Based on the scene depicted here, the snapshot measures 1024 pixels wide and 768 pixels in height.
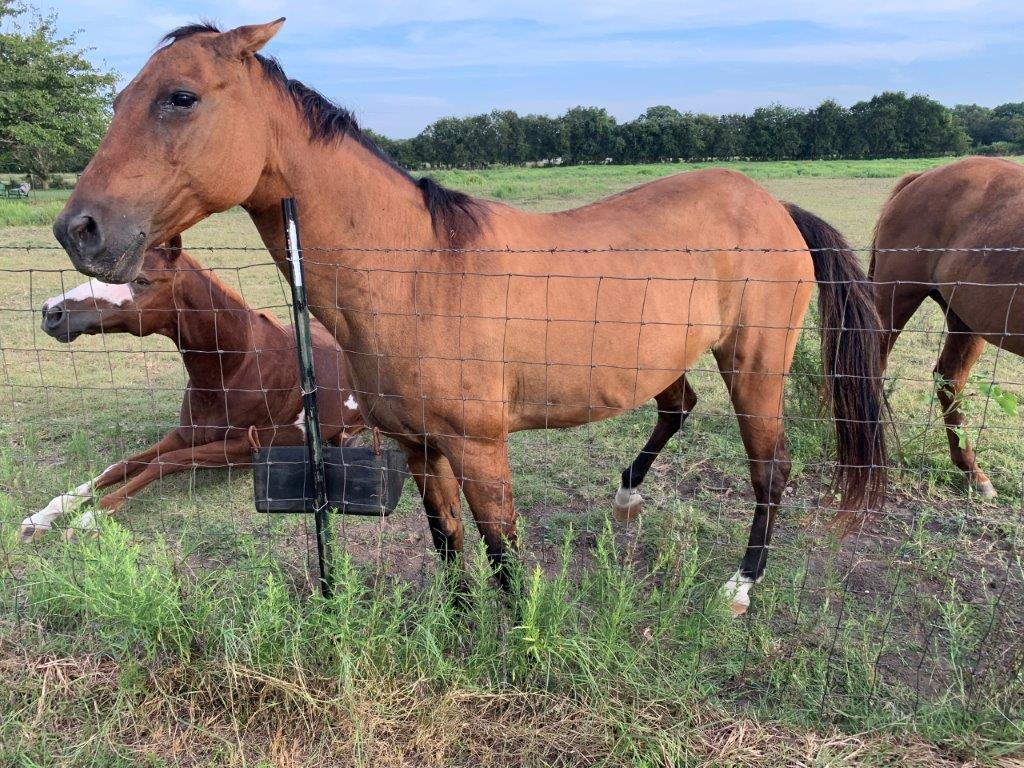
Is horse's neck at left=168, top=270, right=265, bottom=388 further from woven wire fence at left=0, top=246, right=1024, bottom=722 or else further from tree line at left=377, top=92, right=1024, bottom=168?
tree line at left=377, top=92, right=1024, bottom=168

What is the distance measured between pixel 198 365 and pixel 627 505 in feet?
8.63

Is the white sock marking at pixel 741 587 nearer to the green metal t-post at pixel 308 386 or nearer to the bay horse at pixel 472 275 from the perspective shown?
the bay horse at pixel 472 275

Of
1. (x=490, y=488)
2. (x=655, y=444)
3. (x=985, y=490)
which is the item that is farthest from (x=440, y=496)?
(x=985, y=490)

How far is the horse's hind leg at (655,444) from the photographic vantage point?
12.2ft

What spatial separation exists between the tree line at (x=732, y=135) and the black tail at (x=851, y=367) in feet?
172

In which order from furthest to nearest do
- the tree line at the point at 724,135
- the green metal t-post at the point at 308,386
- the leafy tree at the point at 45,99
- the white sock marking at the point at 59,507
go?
the tree line at the point at 724,135 < the leafy tree at the point at 45,99 < the white sock marking at the point at 59,507 < the green metal t-post at the point at 308,386

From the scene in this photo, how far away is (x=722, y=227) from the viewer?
298 cm

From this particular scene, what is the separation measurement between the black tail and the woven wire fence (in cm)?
15

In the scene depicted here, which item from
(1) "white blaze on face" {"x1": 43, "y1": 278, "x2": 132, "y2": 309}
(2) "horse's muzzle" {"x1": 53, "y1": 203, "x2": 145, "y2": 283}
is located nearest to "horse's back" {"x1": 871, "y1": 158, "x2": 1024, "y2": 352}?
(2) "horse's muzzle" {"x1": 53, "y1": 203, "x2": 145, "y2": 283}

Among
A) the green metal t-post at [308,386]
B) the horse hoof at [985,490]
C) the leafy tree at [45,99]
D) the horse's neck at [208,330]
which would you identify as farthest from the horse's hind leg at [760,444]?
the leafy tree at [45,99]

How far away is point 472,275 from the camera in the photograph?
240 cm

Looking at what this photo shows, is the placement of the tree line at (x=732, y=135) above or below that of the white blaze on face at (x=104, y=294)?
above

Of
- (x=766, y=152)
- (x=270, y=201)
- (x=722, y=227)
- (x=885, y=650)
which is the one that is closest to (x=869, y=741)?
(x=885, y=650)

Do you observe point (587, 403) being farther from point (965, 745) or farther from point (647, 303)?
point (965, 745)
